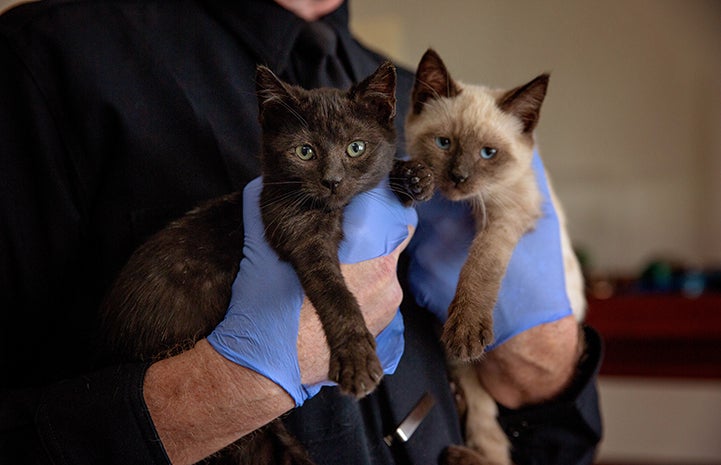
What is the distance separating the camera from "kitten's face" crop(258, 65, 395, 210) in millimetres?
1188

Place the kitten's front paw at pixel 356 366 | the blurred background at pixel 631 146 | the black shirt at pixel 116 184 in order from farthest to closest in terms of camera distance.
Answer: the blurred background at pixel 631 146
the black shirt at pixel 116 184
the kitten's front paw at pixel 356 366

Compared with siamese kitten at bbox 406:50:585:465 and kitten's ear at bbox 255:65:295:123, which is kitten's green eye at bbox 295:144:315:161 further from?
siamese kitten at bbox 406:50:585:465

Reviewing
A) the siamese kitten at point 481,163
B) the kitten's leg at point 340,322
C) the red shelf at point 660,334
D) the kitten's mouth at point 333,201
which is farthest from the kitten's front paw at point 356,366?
the red shelf at point 660,334

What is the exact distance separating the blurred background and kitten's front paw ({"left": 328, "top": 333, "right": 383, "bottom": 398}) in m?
2.87

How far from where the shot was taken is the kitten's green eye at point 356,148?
122cm

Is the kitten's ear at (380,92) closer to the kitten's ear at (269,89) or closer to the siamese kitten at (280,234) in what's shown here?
the siamese kitten at (280,234)

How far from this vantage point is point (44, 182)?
4.50ft

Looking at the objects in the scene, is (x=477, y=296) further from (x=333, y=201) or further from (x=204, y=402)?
(x=204, y=402)

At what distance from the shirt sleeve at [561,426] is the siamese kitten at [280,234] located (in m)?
0.62

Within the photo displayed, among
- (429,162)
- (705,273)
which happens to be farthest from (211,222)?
(705,273)

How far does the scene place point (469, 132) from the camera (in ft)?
5.04

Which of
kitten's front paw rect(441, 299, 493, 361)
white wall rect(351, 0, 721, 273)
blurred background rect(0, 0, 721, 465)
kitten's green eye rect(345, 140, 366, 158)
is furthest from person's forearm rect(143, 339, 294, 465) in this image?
white wall rect(351, 0, 721, 273)

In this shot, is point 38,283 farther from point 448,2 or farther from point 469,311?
point 448,2

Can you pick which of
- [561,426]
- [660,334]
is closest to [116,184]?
[561,426]
